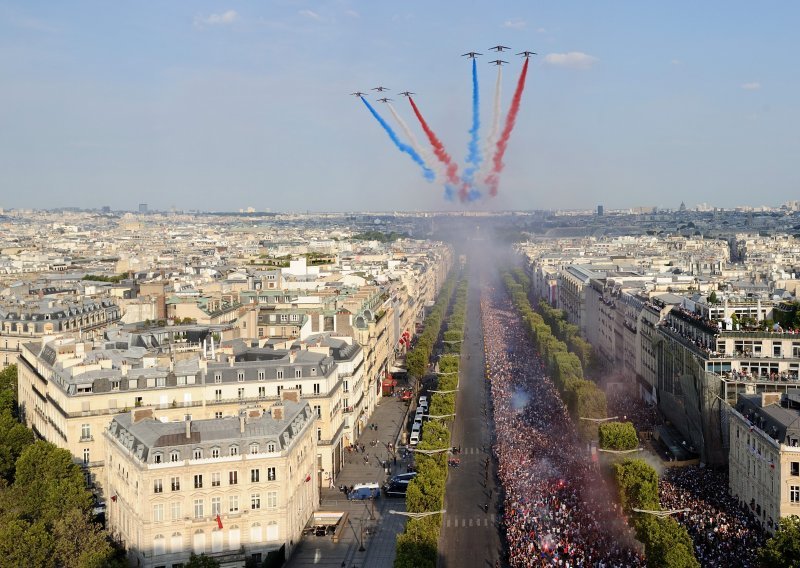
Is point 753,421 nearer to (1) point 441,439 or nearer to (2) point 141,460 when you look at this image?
(1) point 441,439

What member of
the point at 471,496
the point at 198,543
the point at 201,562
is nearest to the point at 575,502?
the point at 471,496

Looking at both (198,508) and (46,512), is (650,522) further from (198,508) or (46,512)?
(46,512)

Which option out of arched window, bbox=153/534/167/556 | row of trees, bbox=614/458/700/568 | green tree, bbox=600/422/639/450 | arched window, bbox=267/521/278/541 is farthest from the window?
green tree, bbox=600/422/639/450

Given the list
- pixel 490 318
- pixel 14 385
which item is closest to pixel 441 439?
pixel 14 385

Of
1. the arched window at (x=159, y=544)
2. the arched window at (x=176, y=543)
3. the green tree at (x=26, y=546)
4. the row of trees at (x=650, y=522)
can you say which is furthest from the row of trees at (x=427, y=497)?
the green tree at (x=26, y=546)

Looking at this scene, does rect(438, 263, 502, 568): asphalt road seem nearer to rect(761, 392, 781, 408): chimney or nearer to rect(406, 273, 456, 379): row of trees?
rect(406, 273, 456, 379): row of trees

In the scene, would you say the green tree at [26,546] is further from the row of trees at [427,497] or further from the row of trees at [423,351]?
the row of trees at [423,351]
